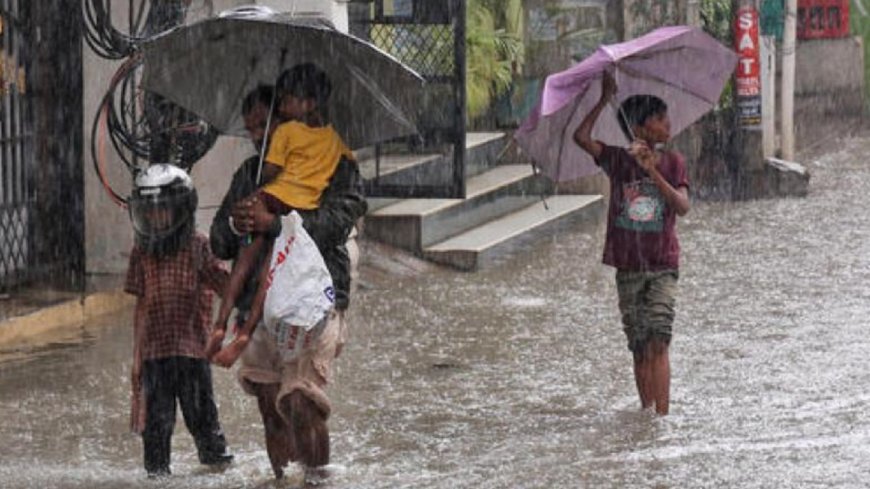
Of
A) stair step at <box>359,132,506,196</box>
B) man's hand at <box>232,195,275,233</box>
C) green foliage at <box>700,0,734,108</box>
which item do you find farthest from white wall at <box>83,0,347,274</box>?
green foliage at <box>700,0,734,108</box>

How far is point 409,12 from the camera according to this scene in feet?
50.1

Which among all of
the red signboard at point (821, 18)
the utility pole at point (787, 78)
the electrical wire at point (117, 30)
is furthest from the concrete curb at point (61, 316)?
the red signboard at point (821, 18)

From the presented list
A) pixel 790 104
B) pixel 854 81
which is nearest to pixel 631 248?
pixel 790 104

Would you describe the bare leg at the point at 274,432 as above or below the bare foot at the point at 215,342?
below

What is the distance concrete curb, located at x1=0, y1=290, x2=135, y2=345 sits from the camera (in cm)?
1196

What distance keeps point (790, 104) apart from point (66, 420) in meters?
12.7

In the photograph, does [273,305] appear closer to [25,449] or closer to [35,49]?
[25,449]

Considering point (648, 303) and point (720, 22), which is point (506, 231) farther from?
point (648, 303)

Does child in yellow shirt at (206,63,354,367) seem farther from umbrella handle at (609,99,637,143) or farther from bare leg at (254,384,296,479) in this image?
umbrella handle at (609,99,637,143)

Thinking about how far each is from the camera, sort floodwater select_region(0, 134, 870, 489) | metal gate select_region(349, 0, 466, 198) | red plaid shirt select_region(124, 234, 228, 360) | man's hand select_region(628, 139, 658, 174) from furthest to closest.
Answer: metal gate select_region(349, 0, 466, 198) < man's hand select_region(628, 139, 658, 174) < floodwater select_region(0, 134, 870, 489) < red plaid shirt select_region(124, 234, 228, 360)

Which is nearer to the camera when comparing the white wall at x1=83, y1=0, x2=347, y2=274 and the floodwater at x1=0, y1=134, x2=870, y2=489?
the floodwater at x1=0, y1=134, x2=870, y2=489

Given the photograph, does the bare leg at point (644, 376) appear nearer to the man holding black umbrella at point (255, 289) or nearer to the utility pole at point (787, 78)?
the man holding black umbrella at point (255, 289)

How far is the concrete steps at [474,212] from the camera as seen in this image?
15398 millimetres

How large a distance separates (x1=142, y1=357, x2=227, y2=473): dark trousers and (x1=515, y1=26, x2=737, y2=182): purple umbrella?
2.15m
